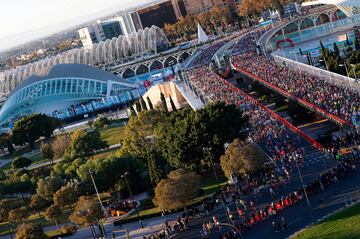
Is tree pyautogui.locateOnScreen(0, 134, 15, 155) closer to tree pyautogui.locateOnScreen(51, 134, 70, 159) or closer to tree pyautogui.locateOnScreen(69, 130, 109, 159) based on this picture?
tree pyautogui.locateOnScreen(51, 134, 70, 159)

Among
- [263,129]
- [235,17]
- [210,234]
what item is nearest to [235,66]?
[263,129]

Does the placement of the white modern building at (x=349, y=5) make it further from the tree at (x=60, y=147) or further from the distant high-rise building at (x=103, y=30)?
the distant high-rise building at (x=103, y=30)

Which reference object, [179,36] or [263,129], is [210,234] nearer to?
[263,129]

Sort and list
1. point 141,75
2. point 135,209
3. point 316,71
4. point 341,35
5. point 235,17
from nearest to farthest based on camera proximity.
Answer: point 135,209
point 316,71
point 341,35
point 141,75
point 235,17

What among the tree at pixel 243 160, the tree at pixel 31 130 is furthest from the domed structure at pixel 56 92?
the tree at pixel 243 160

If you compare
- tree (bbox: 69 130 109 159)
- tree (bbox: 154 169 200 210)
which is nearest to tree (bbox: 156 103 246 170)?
tree (bbox: 154 169 200 210)

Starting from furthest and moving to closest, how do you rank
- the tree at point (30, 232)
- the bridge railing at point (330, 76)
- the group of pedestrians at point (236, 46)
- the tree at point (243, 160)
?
the group of pedestrians at point (236, 46)
the bridge railing at point (330, 76)
the tree at point (243, 160)
the tree at point (30, 232)

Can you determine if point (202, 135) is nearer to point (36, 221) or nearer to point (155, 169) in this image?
point (155, 169)
